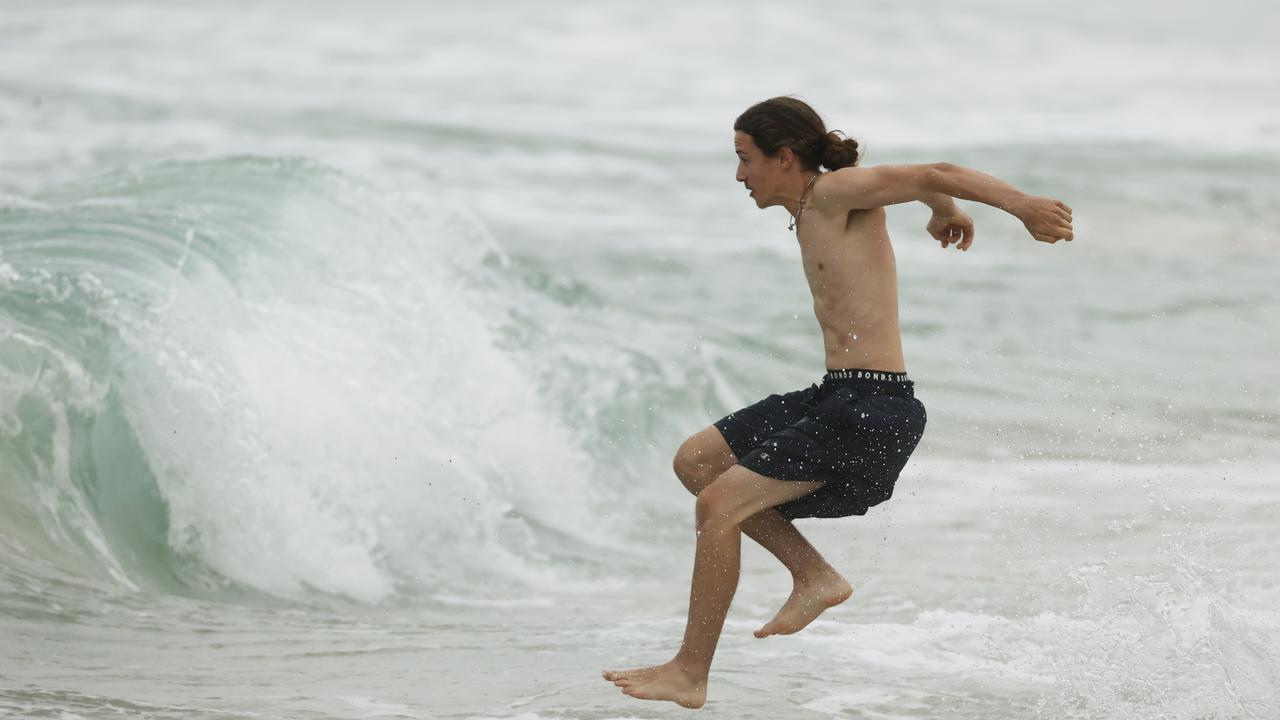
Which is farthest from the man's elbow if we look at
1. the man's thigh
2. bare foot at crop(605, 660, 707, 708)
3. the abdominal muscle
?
bare foot at crop(605, 660, 707, 708)

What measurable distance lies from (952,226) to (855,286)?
0.44m

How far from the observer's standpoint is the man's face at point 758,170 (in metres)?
4.27

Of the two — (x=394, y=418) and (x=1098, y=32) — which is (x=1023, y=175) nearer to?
(x=394, y=418)

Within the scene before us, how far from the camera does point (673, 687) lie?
14.1 feet

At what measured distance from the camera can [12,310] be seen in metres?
7.28

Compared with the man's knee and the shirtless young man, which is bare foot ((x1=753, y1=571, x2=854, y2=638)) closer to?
the shirtless young man

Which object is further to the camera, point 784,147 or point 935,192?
point 784,147

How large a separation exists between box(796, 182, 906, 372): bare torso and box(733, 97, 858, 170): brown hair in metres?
0.11

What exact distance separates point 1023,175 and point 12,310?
44.9 feet

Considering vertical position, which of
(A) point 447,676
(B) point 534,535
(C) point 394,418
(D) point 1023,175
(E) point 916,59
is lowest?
(A) point 447,676

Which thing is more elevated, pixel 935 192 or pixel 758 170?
pixel 758 170

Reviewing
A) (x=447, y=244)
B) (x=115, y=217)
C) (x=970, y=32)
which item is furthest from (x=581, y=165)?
(x=970, y=32)

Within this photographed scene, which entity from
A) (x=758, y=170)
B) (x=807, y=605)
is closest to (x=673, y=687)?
(x=807, y=605)

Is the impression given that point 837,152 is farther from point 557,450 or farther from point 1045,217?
point 557,450
